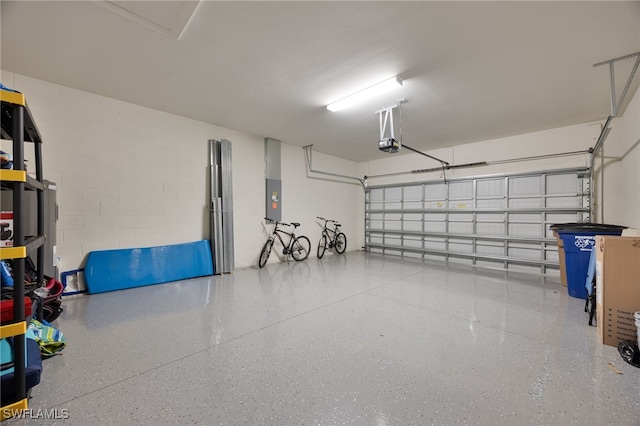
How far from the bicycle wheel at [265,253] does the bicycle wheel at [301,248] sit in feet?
2.03

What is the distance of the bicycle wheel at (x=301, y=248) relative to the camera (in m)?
5.80

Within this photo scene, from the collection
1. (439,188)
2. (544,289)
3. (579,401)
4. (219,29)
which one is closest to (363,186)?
(439,188)

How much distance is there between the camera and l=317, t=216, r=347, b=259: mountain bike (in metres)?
6.43

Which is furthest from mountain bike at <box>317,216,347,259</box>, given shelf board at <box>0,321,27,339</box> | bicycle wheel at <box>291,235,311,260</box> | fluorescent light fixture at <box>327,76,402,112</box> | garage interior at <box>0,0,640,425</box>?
shelf board at <box>0,321,27,339</box>

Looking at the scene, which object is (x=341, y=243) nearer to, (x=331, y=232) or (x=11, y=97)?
(x=331, y=232)

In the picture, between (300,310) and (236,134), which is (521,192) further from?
(236,134)

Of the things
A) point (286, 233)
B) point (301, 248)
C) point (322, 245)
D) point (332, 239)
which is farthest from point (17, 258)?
point (332, 239)

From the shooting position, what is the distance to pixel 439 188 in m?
5.91

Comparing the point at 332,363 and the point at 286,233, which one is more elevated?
the point at 286,233

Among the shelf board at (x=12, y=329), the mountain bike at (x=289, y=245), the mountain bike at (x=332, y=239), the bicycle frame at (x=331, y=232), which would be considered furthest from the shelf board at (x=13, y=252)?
the bicycle frame at (x=331, y=232)

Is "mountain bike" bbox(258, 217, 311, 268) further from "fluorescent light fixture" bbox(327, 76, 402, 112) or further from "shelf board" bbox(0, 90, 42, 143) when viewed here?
"shelf board" bbox(0, 90, 42, 143)

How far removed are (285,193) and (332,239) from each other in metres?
1.94

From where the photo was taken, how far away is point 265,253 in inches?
203

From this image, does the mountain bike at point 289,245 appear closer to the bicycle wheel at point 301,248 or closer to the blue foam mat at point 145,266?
the bicycle wheel at point 301,248
